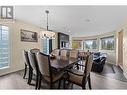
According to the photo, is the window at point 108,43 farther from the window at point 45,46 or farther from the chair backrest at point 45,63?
the chair backrest at point 45,63

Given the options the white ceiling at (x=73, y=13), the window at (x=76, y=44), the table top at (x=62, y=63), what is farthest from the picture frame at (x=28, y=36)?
the window at (x=76, y=44)

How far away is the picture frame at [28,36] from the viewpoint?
17.6 feet

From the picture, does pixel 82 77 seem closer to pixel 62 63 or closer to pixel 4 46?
pixel 62 63

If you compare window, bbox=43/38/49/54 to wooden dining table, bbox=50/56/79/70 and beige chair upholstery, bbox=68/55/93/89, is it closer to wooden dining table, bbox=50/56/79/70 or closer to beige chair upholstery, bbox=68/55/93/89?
wooden dining table, bbox=50/56/79/70

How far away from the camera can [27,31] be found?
18.3 feet

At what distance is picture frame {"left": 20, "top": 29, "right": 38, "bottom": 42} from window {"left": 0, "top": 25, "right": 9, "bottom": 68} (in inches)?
28.5

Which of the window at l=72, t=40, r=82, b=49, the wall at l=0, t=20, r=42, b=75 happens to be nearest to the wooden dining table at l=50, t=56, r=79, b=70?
the wall at l=0, t=20, r=42, b=75

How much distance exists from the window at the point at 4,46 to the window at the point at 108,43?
5928 millimetres

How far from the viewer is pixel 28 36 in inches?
223

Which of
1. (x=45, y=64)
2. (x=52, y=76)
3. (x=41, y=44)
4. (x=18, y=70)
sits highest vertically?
(x=41, y=44)

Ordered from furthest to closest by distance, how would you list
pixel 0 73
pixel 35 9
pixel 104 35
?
pixel 104 35
pixel 0 73
pixel 35 9
